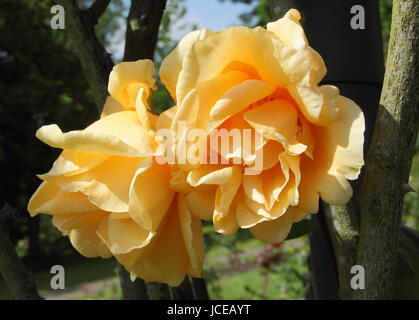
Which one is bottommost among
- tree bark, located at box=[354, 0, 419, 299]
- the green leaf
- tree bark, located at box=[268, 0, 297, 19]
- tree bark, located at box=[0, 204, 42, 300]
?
tree bark, located at box=[0, 204, 42, 300]

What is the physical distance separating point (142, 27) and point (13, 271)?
1.76 ft

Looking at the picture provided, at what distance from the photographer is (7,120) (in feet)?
29.2

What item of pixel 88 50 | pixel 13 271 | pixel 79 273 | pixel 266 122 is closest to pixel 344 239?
pixel 266 122

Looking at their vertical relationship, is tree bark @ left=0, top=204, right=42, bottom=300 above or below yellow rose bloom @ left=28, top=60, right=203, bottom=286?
below

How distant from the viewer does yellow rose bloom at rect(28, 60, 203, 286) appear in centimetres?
49

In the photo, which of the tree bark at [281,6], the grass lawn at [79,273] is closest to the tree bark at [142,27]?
the tree bark at [281,6]

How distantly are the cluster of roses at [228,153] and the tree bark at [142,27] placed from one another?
0.51 meters

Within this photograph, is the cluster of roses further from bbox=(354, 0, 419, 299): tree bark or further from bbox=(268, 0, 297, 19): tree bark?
bbox=(268, 0, 297, 19): tree bark

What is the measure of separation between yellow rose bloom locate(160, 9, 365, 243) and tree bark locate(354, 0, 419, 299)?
0.09 meters

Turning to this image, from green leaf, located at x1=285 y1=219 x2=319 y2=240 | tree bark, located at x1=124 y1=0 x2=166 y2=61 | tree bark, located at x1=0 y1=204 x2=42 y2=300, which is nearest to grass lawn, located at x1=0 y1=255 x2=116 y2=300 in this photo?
tree bark, located at x1=0 y1=204 x2=42 y2=300

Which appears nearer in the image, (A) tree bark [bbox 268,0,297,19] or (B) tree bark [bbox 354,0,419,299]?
(B) tree bark [bbox 354,0,419,299]

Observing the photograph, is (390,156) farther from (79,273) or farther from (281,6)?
(79,273)

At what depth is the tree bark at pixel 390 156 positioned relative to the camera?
1.80ft

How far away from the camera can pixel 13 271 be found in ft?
3.31
